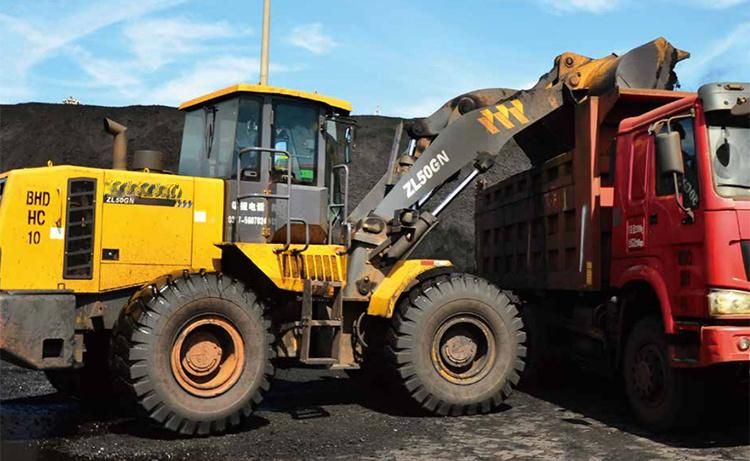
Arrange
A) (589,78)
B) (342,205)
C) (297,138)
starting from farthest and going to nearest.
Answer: (589,78) → (342,205) → (297,138)

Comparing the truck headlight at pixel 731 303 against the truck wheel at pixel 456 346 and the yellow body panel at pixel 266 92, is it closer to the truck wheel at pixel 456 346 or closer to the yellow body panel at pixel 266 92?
the truck wheel at pixel 456 346

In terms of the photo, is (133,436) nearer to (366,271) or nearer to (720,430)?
(366,271)

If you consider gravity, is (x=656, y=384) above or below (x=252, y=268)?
below

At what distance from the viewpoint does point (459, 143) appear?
833cm

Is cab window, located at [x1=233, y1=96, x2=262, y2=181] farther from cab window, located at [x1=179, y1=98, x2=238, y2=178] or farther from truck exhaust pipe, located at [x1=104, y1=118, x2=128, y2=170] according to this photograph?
truck exhaust pipe, located at [x1=104, y1=118, x2=128, y2=170]

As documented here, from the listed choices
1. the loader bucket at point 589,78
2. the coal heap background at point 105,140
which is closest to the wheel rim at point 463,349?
A: the loader bucket at point 589,78

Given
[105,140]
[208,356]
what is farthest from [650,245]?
[105,140]

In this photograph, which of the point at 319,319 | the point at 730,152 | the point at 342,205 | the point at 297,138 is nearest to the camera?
the point at 730,152

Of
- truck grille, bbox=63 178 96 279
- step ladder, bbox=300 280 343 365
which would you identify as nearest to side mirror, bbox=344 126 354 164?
step ladder, bbox=300 280 343 365

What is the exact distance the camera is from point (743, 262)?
5.91 m

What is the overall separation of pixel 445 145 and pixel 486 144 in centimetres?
45

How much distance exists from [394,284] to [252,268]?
4.50ft

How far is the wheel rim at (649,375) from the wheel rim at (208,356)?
3473mm

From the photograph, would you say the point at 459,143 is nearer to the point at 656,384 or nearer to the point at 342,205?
the point at 342,205
